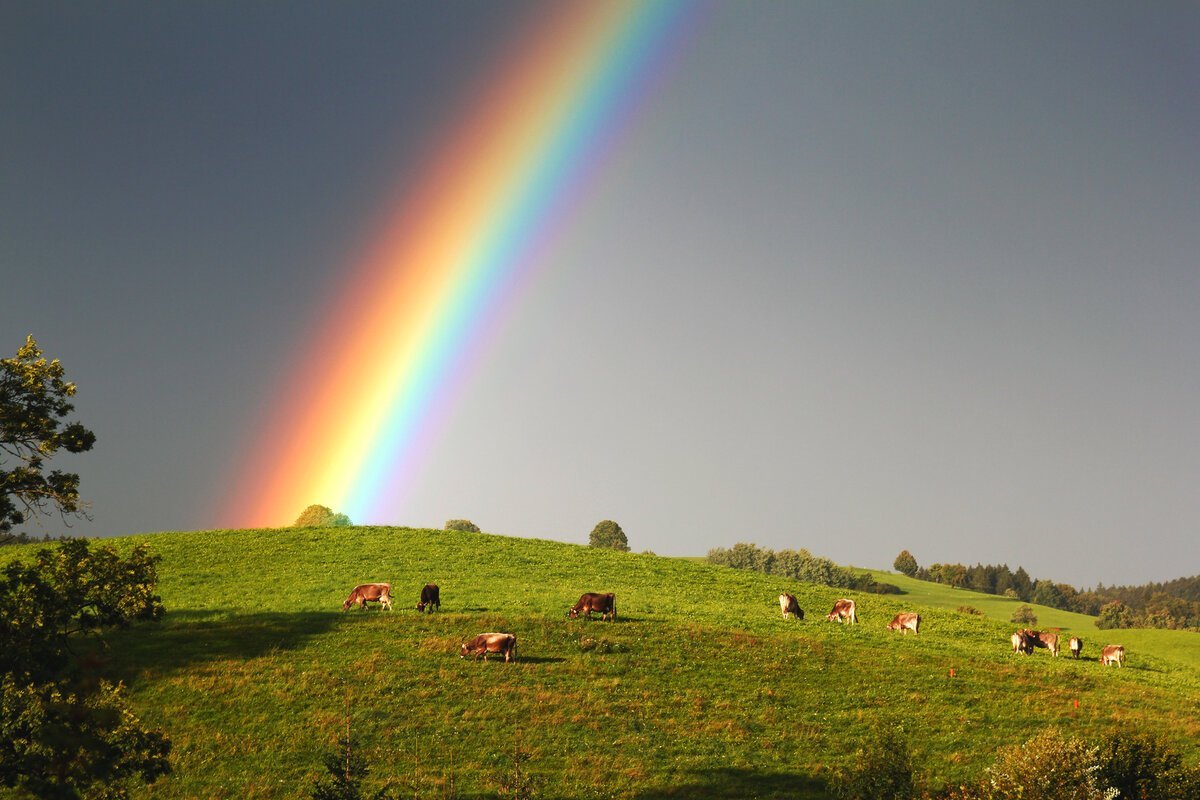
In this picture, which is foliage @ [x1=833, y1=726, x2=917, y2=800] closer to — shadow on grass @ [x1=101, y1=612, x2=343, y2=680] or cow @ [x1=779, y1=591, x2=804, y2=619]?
shadow on grass @ [x1=101, y1=612, x2=343, y2=680]

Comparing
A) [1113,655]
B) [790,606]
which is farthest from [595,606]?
[1113,655]

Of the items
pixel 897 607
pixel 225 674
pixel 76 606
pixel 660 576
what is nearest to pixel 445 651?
pixel 225 674

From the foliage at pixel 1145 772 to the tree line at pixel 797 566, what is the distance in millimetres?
97167

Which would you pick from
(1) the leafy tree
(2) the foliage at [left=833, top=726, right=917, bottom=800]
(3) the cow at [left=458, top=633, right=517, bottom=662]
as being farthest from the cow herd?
(1) the leafy tree

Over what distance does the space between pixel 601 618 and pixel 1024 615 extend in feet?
387

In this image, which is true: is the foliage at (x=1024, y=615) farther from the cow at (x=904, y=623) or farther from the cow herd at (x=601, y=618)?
the cow at (x=904, y=623)

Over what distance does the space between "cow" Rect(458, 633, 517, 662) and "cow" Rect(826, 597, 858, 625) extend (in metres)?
23.5

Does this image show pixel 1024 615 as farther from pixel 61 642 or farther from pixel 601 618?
pixel 61 642

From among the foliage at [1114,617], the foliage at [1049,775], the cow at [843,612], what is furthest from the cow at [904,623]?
the foliage at [1114,617]

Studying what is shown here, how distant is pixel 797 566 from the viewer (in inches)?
5032

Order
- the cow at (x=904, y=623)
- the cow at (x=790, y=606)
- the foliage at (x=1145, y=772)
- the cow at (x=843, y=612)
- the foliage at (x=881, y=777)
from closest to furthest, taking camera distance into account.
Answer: the foliage at (x=881, y=777)
the foliage at (x=1145, y=772)
the cow at (x=904, y=623)
the cow at (x=843, y=612)
the cow at (x=790, y=606)

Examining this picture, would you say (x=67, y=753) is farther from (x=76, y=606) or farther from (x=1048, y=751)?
(x=1048, y=751)

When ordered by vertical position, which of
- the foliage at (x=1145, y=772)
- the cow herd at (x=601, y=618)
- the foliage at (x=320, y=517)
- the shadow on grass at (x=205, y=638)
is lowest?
the foliage at (x=1145, y=772)

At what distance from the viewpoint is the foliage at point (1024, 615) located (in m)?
127
